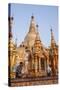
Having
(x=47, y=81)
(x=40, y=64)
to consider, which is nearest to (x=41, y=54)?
(x=40, y=64)

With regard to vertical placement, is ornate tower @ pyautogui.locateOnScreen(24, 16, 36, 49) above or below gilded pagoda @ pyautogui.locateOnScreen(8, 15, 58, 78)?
above

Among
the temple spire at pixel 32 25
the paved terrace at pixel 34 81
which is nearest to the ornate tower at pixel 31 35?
the temple spire at pixel 32 25

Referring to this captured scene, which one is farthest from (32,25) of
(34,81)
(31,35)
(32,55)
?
(34,81)

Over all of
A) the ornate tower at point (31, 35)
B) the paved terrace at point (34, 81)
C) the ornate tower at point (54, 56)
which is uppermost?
the ornate tower at point (31, 35)

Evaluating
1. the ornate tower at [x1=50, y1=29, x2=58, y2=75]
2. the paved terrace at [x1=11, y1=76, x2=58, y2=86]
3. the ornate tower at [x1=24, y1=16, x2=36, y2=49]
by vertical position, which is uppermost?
the ornate tower at [x1=24, y1=16, x2=36, y2=49]

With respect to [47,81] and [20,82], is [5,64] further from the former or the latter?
[47,81]

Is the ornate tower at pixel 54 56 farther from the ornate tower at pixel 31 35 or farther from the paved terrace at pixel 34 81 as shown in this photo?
the ornate tower at pixel 31 35

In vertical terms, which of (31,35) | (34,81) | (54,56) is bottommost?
(34,81)

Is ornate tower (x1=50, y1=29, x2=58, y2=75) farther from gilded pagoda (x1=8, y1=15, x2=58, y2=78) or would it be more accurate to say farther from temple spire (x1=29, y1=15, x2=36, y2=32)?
temple spire (x1=29, y1=15, x2=36, y2=32)

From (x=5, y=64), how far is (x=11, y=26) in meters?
0.34

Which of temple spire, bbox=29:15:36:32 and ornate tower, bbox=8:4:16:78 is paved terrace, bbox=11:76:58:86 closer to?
ornate tower, bbox=8:4:16:78

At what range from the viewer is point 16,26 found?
198cm

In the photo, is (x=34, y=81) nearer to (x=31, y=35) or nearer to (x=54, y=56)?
(x=54, y=56)

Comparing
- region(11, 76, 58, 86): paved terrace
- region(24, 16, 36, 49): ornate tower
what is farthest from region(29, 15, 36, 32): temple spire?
region(11, 76, 58, 86): paved terrace
